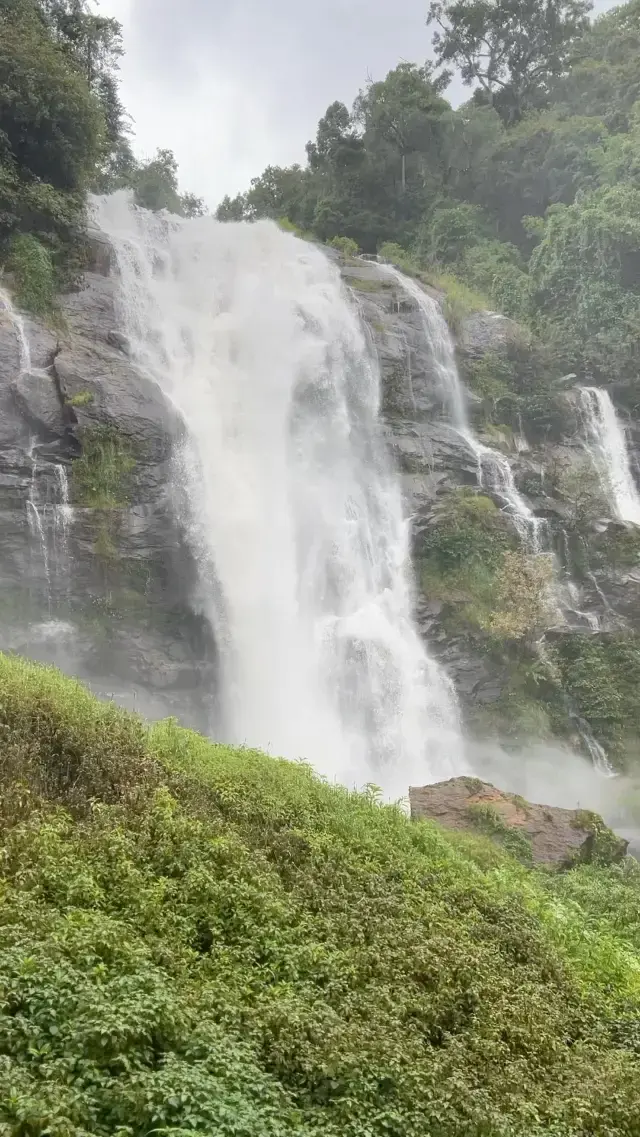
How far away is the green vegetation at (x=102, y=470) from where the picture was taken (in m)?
16.5

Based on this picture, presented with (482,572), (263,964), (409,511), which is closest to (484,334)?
(409,511)

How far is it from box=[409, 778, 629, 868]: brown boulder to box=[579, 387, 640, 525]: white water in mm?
15213

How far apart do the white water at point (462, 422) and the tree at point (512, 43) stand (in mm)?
18658

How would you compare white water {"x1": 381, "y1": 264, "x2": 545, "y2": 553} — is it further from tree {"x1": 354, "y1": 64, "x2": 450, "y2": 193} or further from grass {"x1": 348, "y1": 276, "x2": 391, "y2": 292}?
tree {"x1": 354, "y1": 64, "x2": 450, "y2": 193}

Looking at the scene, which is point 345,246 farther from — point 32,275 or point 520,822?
point 520,822

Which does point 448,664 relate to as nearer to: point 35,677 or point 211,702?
point 211,702

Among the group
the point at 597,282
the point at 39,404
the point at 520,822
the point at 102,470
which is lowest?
the point at 520,822

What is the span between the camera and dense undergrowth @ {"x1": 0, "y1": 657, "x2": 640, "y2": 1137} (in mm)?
4234

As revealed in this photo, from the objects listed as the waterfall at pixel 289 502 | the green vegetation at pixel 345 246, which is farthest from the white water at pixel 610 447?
the green vegetation at pixel 345 246

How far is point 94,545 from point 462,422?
1336cm

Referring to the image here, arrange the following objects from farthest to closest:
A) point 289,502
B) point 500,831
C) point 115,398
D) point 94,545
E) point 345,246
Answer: point 345,246
point 289,502
point 115,398
point 94,545
point 500,831

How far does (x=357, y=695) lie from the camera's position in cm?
1691

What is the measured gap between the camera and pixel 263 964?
219 inches

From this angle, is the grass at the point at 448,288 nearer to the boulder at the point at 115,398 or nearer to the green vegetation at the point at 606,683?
the green vegetation at the point at 606,683
